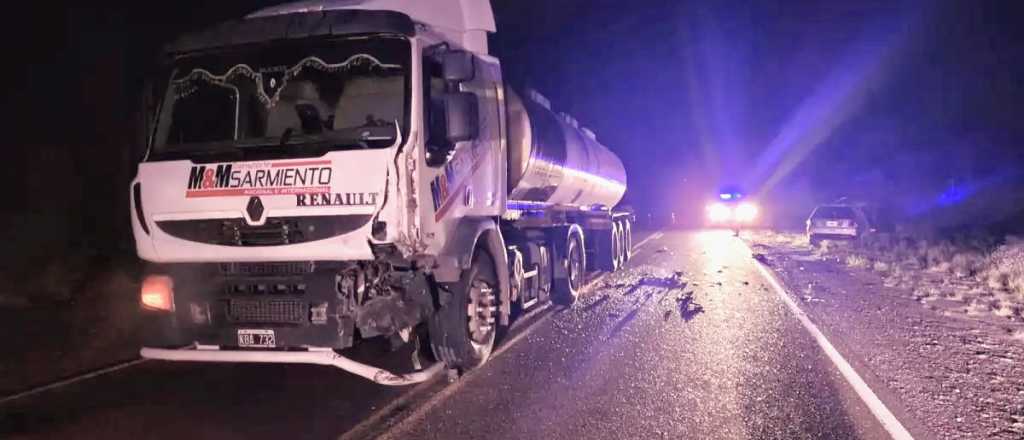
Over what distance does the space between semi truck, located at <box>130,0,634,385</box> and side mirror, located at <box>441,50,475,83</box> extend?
0.5 inches

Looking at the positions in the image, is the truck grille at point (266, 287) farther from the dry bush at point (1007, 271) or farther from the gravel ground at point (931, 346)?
the dry bush at point (1007, 271)

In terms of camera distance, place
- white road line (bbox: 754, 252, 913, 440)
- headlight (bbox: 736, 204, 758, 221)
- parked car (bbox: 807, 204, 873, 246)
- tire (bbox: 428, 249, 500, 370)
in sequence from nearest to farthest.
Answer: white road line (bbox: 754, 252, 913, 440)
tire (bbox: 428, 249, 500, 370)
parked car (bbox: 807, 204, 873, 246)
headlight (bbox: 736, 204, 758, 221)

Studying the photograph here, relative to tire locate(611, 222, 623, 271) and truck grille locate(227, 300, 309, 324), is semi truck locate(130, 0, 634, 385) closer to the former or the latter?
truck grille locate(227, 300, 309, 324)

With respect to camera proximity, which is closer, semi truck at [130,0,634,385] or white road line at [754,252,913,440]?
white road line at [754,252,913,440]

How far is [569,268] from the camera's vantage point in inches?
488

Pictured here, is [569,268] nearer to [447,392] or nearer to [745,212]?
[447,392]

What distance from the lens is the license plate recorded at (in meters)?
6.05

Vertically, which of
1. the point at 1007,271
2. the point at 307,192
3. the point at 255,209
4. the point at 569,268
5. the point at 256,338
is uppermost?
the point at 307,192

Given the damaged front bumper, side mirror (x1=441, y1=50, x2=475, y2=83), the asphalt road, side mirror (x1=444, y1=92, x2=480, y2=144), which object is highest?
side mirror (x1=441, y1=50, x2=475, y2=83)

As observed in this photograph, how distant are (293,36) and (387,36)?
0.85 meters

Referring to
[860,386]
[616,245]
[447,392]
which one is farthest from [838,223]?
[447,392]

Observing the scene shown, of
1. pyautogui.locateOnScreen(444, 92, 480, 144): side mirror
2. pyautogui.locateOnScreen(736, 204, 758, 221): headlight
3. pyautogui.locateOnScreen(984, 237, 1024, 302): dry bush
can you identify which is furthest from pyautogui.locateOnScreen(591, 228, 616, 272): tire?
pyautogui.locateOnScreen(736, 204, 758, 221): headlight

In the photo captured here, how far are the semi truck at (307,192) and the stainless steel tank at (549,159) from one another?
212 centimetres

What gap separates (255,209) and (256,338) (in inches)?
42.4
